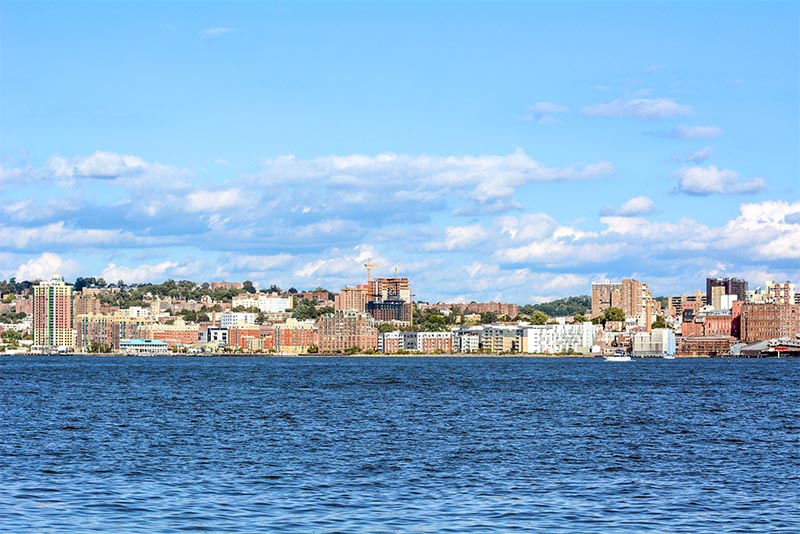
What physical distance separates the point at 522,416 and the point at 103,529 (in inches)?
1147

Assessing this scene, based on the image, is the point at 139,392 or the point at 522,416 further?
the point at 139,392

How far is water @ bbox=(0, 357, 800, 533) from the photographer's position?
23.0 meters

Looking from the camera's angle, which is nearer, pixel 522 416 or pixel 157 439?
pixel 157 439

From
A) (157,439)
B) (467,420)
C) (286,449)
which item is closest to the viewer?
(286,449)

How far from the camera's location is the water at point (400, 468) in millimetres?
23000

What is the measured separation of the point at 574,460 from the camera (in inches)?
1271

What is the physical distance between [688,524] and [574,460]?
9735mm

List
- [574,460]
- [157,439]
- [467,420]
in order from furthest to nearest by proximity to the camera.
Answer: [467,420] → [157,439] → [574,460]

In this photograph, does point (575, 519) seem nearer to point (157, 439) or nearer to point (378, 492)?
point (378, 492)

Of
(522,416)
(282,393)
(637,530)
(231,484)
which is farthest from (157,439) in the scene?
(282,393)

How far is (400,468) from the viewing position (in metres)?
30.2

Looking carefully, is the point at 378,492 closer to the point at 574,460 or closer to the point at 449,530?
the point at 449,530

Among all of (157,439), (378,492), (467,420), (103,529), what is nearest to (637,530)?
(378,492)

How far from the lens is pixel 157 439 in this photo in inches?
1501
